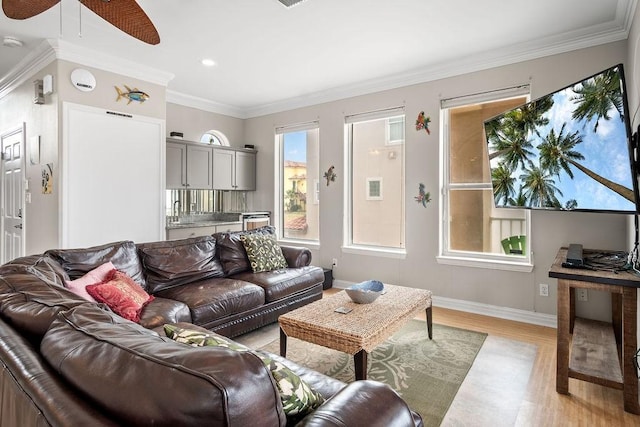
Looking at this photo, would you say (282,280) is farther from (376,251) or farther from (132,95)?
(132,95)

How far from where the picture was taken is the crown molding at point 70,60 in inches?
138

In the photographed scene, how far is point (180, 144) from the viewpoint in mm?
4957

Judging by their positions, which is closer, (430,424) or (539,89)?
(430,424)

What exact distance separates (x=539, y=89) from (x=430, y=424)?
3.15 m

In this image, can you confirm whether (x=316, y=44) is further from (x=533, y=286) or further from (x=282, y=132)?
(x=533, y=286)

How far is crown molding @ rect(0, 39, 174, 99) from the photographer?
3506mm

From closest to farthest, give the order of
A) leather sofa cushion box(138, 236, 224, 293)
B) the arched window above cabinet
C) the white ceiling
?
the white ceiling, leather sofa cushion box(138, 236, 224, 293), the arched window above cabinet

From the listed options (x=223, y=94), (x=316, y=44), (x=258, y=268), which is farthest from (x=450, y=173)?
(x=223, y=94)

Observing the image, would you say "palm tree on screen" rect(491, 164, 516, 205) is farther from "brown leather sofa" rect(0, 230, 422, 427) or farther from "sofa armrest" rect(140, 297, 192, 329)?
"sofa armrest" rect(140, 297, 192, 329)

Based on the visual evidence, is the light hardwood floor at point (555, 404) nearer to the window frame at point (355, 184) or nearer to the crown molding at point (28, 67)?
the window frame at point (355, 184)

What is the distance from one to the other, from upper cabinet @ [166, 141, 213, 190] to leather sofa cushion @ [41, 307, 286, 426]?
14.1ft

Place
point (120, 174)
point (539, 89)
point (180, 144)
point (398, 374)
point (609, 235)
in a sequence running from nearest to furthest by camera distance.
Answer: point (398, 374), point (609, 235), point (539, 89), point (120, 174), point (180, 144)

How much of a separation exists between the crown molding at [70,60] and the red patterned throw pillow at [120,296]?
242 centimetres

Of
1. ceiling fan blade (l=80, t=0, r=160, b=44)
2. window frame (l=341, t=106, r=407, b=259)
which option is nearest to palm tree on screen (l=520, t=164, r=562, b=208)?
window frame (l=341, t=106, r=407, b=259)
